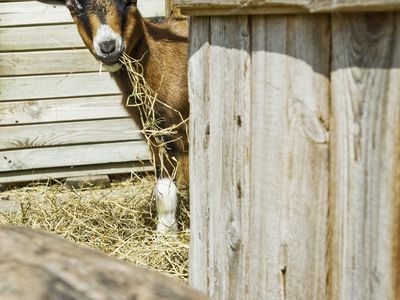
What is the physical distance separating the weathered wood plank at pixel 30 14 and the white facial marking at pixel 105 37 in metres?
1.74

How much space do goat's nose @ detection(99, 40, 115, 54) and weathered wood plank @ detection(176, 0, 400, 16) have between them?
8.05ft

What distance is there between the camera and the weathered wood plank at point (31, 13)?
6.93 m

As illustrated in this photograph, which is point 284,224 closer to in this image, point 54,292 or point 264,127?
point 264,127

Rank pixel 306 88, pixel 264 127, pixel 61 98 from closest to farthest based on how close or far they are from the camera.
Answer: pixel 306 88
pixel 264 127
pixel 61 98

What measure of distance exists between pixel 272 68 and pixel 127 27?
311 cm

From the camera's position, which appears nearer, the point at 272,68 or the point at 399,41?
the point at 399,41

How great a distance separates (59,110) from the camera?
7.14m

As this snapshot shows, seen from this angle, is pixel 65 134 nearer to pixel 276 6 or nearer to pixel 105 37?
pixel 105 37

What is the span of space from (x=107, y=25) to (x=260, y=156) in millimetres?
3004

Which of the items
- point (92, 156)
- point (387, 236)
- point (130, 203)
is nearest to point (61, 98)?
point (92, 156)

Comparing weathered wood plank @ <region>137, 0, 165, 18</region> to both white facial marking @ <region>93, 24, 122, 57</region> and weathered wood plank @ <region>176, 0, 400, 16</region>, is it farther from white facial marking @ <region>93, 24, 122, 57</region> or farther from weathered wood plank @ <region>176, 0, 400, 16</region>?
weathered wood plank @ <region>176, 0, 400, 16</region>

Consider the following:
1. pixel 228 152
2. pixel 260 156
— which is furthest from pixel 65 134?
pixel 260 156

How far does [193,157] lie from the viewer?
306 centimetres

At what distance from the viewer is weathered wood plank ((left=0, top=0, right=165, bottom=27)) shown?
693 centimetres
